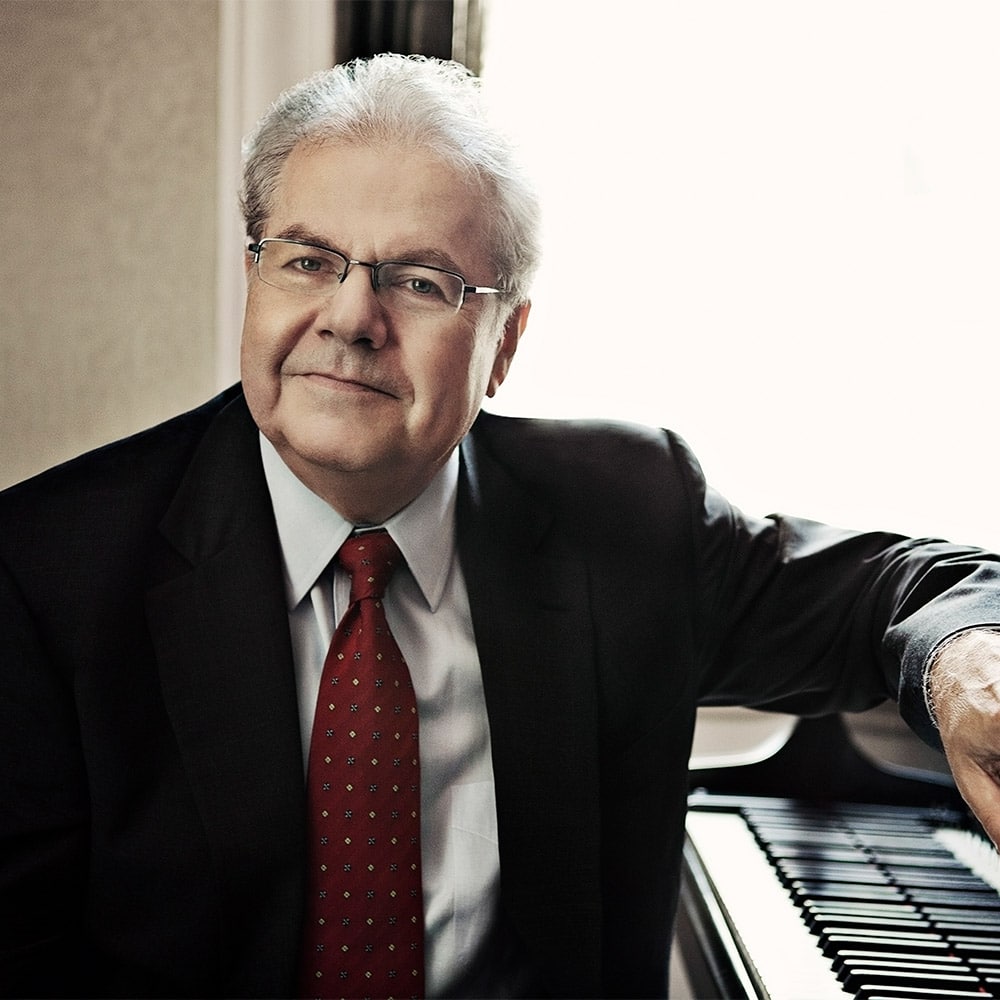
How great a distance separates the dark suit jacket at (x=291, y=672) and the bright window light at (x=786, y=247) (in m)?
0.49

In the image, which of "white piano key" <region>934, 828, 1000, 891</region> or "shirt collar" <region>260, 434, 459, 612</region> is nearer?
"shirt collar" <region>260, 434, 459, 612</region>

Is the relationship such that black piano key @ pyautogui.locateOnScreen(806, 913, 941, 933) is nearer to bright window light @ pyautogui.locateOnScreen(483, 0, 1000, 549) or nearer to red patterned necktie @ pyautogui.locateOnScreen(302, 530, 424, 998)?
red patterned necktie @ pyautogui.locateOnScreen(302, 530, 424, 998)

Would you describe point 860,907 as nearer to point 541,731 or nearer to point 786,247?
point 541,731

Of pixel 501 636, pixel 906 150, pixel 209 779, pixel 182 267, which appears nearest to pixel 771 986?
pixel 501 636

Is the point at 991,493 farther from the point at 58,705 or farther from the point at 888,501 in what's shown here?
Answer: the point at 58,705

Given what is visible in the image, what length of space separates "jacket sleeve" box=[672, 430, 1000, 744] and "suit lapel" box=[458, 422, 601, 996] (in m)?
0.21

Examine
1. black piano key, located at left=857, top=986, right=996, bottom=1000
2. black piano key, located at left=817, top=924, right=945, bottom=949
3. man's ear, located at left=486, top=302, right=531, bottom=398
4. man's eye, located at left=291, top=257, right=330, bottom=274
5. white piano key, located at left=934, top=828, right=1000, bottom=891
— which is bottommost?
white piano key, located at left=934, top=828, right=1000, bottom=891

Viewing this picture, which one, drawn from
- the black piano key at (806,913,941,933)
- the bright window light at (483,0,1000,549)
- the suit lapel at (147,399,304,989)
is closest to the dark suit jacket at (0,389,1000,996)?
the suit lapel at (147,399,304,989)

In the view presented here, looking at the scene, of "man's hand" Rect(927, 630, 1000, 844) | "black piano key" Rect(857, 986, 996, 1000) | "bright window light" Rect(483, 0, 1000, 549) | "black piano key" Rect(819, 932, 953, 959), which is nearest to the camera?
"man's hand" Rect(927, 630, 1000, 844)

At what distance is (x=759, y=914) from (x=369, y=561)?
643 mm

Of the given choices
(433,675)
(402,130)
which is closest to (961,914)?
(433,675)

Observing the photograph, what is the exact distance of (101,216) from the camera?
4.27ft

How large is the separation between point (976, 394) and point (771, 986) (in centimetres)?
126

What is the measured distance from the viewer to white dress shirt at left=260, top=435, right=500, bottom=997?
4.25 feet
